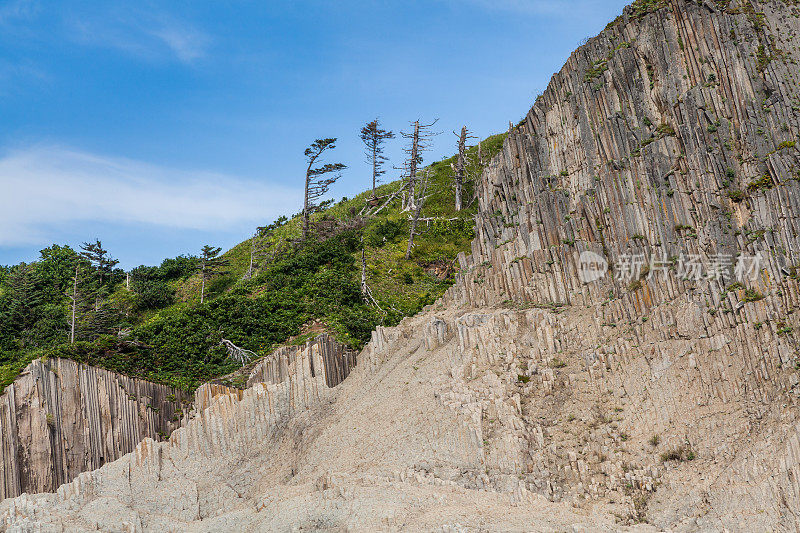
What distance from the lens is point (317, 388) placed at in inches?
1264

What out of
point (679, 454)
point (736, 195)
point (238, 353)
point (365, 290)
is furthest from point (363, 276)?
point (679, 454)

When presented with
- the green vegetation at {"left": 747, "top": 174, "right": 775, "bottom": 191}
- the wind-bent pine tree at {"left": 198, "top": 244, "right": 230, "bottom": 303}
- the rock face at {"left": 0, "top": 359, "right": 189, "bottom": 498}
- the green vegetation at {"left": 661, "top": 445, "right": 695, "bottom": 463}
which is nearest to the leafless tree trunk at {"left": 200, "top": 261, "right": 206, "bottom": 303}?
the wind-bent pine tree at {"left": 198, "top": 244, "right": 230, "bottom": 303}

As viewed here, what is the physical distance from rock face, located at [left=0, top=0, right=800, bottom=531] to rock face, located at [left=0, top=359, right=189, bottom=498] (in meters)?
2.32

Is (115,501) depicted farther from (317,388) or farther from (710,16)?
(710,16)

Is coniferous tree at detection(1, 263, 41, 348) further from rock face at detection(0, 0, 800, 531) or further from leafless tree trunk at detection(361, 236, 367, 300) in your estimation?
rock face at detection(0, 0, 800, 531)

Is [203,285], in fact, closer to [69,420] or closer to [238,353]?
[238,353]

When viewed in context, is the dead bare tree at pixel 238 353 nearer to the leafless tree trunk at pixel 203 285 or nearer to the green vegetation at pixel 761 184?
the leafless tree trunk at pixel 203 285

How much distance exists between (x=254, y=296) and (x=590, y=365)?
23986 mm

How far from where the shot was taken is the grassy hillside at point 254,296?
36188 mm

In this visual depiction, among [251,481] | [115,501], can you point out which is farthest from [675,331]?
[115,501]

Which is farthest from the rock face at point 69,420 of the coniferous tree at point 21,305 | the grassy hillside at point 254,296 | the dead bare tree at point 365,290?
the coniferous tree at point 21,305

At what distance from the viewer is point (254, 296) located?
147ft

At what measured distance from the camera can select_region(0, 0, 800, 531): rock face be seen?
22734mm

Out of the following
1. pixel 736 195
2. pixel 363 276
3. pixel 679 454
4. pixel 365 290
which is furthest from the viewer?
pixel 363 276
